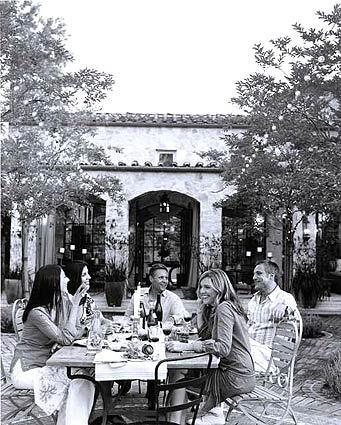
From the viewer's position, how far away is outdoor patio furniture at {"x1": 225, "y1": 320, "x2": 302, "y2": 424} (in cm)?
408

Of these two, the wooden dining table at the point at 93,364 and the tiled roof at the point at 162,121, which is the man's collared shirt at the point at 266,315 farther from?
the tiled roof at the point at 162,121

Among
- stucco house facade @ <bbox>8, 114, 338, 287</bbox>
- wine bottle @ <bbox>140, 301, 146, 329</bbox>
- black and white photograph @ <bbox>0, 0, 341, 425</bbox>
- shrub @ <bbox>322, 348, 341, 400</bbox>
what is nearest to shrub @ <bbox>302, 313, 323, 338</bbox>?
black and white photograph @ <bbox>0, 0, 341, 425</bbox>

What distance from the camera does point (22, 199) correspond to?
27.2 feet

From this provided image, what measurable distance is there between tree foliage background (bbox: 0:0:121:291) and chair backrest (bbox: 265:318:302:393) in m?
4.72

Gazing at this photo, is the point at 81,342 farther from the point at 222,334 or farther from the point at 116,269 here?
the point at 116,269

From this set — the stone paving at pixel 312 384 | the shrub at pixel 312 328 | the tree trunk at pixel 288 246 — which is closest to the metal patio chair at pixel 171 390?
the stone paving at pixel 312 384

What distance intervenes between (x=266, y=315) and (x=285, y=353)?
0.97m

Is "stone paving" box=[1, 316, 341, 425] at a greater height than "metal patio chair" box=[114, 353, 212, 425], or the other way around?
"metal patio chair" box=[114, 353, 212, 425]

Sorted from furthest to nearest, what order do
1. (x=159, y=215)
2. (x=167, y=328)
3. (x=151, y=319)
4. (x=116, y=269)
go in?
1. (x=159, y=215)
2. (x=116, y=269)
3. (x=151, y=319)
4. (x=167, y=328)

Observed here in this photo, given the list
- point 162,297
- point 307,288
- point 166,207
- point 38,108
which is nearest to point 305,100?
point 162,297

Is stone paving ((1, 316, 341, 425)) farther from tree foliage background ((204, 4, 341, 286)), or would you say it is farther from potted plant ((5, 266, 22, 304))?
potted plant ((5, 266, 22, 304))

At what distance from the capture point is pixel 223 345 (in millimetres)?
3654

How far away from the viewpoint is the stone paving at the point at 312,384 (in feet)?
15.8

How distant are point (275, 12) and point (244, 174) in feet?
9.71
